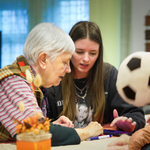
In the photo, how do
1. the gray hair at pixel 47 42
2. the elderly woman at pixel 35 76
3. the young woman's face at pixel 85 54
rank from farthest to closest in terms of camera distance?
the young woman's face at pixel 85 54
the gray hair at pixel 47 42
the elderly woman at pixel 35 76

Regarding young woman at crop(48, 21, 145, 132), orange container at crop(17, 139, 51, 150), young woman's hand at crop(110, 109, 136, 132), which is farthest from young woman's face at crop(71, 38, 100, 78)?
orange container at crop(17, 139, 51, 150)

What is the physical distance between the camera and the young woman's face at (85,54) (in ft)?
4.04

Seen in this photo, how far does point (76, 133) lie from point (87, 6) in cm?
294

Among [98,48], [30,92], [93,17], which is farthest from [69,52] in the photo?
[93,17]

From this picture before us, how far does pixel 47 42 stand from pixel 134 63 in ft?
1.64

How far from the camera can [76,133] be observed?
82cm

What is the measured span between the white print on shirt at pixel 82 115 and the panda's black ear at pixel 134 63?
869 mm

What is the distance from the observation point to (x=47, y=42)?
0.86 metres

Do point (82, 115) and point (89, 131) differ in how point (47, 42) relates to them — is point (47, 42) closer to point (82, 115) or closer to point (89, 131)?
point (89, 131)

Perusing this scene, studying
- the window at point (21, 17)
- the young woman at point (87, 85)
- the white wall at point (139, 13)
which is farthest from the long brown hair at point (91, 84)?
the window at point (21, 17)

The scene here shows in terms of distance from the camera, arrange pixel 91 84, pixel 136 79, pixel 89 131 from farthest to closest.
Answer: pixel 91 84 → pixel 89 131 → pixel 136 79

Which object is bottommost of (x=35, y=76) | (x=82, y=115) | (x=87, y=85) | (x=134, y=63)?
(x=82, y=115)

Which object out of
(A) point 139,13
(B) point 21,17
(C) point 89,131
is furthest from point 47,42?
(B) point 21,17

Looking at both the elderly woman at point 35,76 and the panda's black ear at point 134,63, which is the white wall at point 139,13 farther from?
the panda's black ear at point 134,63
